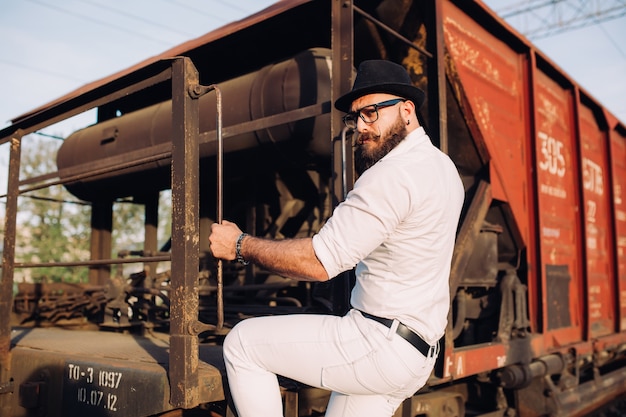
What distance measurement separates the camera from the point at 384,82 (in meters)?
2.14

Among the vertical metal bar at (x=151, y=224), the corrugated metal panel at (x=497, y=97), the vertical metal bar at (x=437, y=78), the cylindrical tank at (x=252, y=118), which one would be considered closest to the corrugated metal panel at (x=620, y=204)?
the corrugated metal panel at (x=497, y=97)

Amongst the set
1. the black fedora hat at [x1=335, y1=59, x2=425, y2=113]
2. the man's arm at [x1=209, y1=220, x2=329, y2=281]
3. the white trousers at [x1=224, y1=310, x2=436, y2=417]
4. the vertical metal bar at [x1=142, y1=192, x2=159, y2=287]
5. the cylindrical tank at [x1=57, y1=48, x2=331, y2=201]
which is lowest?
the white trousers at [x1=224, y1=310, x2=436, y2=417]

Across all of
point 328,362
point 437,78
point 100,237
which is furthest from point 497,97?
point 100,237

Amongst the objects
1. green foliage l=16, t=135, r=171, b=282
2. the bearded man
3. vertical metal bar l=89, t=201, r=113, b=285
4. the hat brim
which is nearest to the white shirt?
the bearded man

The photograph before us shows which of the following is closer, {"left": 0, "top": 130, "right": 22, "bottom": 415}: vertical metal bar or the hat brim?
the hat brim

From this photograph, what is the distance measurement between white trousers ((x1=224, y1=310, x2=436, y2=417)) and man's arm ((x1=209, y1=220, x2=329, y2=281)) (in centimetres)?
21

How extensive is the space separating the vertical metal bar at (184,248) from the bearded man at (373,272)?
0.62ft

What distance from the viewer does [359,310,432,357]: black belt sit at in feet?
6.52

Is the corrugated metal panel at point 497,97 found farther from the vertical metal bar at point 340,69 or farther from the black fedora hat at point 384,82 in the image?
the black fedora hat at point 384,82

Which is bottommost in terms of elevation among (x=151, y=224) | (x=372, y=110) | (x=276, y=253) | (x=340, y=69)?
(x=276, y=253)

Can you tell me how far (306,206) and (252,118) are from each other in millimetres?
1080

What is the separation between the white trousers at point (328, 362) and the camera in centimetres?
197

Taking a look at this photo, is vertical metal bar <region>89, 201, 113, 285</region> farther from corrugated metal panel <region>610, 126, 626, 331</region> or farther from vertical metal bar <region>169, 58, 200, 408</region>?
corrugated metal panel <region>610, 126, 626, 331</region>

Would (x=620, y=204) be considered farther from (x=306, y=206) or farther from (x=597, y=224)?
(x=306, y=206)
